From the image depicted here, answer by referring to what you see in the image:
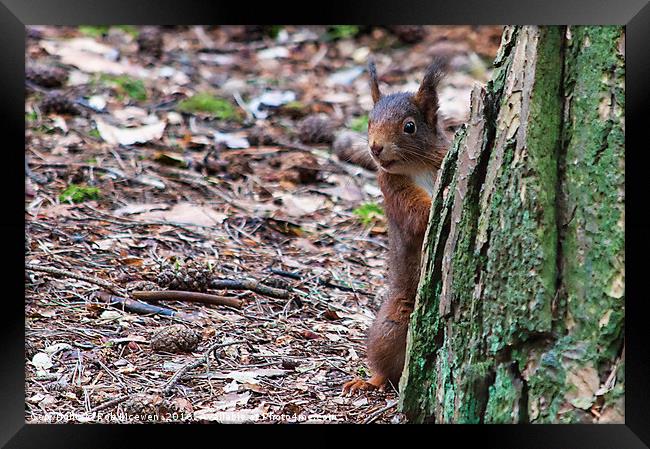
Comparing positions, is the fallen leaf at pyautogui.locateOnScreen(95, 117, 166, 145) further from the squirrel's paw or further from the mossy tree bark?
the mossy tree bark

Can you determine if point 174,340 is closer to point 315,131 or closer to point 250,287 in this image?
point 250,287

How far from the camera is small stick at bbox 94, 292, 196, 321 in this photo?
2680mm

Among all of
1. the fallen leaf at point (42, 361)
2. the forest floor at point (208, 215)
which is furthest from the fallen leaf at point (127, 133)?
the fallen leaf at point (42, 361)

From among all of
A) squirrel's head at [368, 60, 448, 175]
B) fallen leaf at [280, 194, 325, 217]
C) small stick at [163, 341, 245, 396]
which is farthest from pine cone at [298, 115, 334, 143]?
small stick at [163, 341, 245, 396]

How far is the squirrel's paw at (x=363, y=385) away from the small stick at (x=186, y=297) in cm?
55

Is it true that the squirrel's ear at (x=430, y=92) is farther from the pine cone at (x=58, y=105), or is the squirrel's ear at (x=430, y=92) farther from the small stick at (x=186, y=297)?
the pine cone at (x=58, y=105)

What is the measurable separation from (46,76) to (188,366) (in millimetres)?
2566

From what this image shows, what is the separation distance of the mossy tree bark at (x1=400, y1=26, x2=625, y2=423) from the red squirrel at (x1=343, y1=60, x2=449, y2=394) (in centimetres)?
63

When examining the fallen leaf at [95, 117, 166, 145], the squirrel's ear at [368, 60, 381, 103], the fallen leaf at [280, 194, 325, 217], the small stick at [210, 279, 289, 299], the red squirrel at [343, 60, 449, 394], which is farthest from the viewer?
the fallen leaf at [95, 117, 166, 145]

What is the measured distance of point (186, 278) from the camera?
2902 mm

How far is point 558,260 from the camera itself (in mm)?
1852
